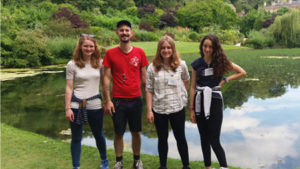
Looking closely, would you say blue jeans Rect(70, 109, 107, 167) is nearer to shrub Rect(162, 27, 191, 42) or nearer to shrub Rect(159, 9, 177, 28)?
shrub Rect(162, 27, 191, 42)

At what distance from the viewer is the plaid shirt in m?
2.93

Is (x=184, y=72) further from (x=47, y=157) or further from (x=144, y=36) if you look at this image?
(x=144, y=36)

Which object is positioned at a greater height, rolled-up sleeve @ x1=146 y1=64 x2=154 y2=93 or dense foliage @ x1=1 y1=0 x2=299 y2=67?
dense foliage @ x1=1 y1=0 x2=299 y2=67

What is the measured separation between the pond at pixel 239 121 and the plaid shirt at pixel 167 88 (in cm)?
193

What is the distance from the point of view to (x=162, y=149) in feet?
10.3

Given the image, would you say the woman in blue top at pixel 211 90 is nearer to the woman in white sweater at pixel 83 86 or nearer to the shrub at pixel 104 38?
the woman in white sweater at pixel 83 86

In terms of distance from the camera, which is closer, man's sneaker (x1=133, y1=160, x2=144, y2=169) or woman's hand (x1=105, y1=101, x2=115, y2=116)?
woman's hand (x1=105, y1=101, x2=115, y2=116)

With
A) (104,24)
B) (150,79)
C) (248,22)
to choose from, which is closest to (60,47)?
(104,24)

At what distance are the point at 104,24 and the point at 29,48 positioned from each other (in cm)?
2319

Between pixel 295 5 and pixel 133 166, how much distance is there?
89.5m

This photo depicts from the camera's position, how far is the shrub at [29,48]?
1954cm

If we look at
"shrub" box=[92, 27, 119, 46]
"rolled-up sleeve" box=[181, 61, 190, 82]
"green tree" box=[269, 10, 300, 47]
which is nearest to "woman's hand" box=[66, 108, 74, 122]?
"rolled-up sleeve" box=[181, 61, 190, 82]

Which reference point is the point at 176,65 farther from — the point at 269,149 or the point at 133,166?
the point at 269,149

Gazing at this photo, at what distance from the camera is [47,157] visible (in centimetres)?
384
